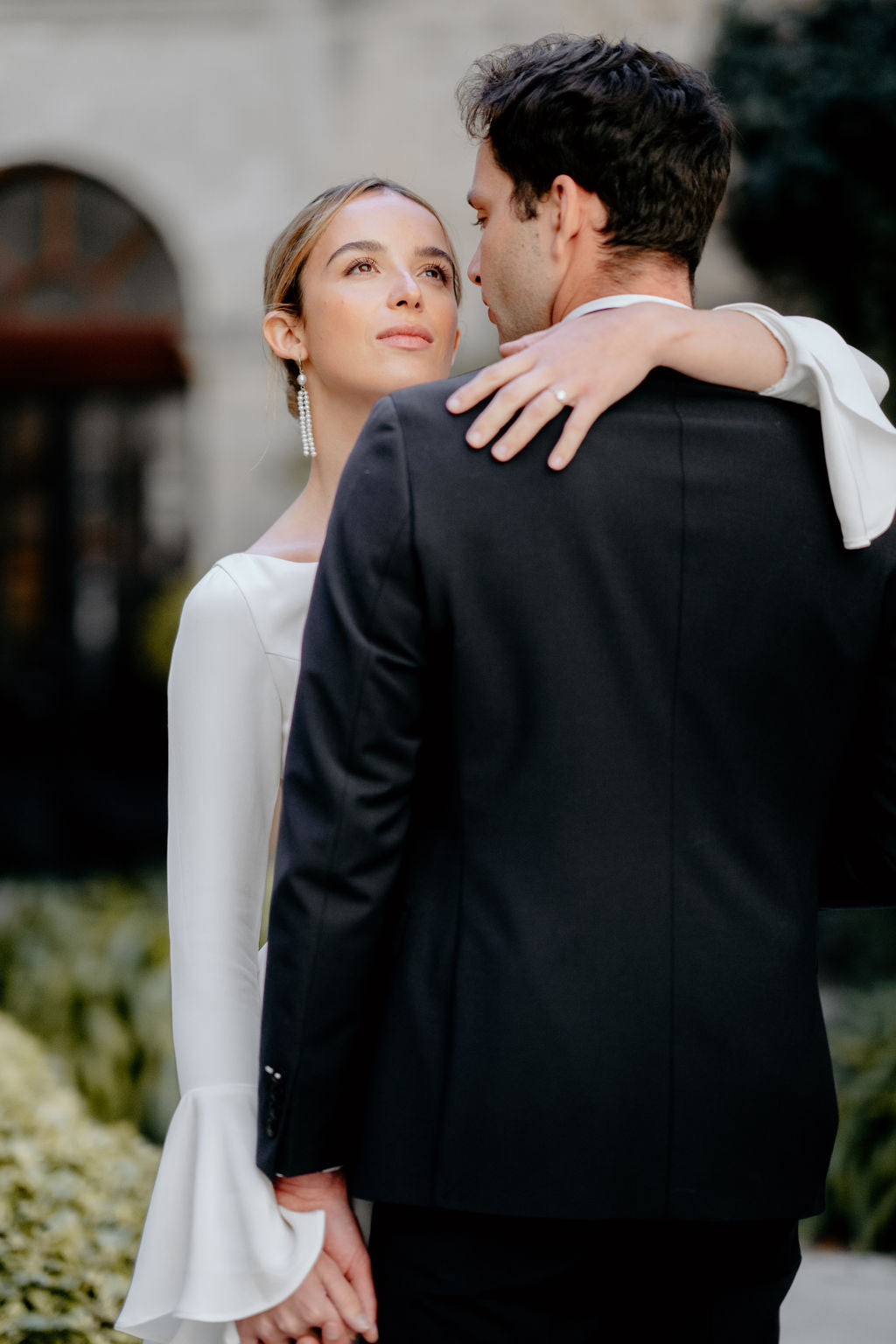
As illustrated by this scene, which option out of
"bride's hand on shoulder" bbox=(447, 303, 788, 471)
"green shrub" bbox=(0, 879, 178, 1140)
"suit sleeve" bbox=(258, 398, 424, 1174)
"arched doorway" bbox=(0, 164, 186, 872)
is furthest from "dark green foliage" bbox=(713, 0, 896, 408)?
"suit sleeve" bbox=(258, 398, 424, 1174)

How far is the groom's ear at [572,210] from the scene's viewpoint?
156 cm

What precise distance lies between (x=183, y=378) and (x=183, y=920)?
22.2 ft

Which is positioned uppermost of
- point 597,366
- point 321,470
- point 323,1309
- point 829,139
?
point 829,139

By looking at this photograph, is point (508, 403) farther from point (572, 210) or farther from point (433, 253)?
point (433, 253)

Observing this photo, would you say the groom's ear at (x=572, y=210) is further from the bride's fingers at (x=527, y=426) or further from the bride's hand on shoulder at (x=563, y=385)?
the bride's fingers at (x=527, y=426)

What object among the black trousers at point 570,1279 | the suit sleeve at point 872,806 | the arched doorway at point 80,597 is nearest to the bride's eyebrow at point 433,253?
the suit sleeve at point 872,806

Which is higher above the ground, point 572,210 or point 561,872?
point 572,210

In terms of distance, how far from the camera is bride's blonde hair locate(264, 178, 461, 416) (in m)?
2.10

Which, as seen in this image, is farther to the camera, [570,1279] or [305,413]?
[305,413]

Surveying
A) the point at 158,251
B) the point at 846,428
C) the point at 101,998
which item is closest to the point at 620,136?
the point at 846,428

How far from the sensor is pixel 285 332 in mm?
2160

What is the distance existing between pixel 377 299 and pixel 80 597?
272 inches

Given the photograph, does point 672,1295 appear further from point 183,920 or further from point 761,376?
point 761,376

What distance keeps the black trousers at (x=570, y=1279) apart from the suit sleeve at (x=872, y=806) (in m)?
0.43
